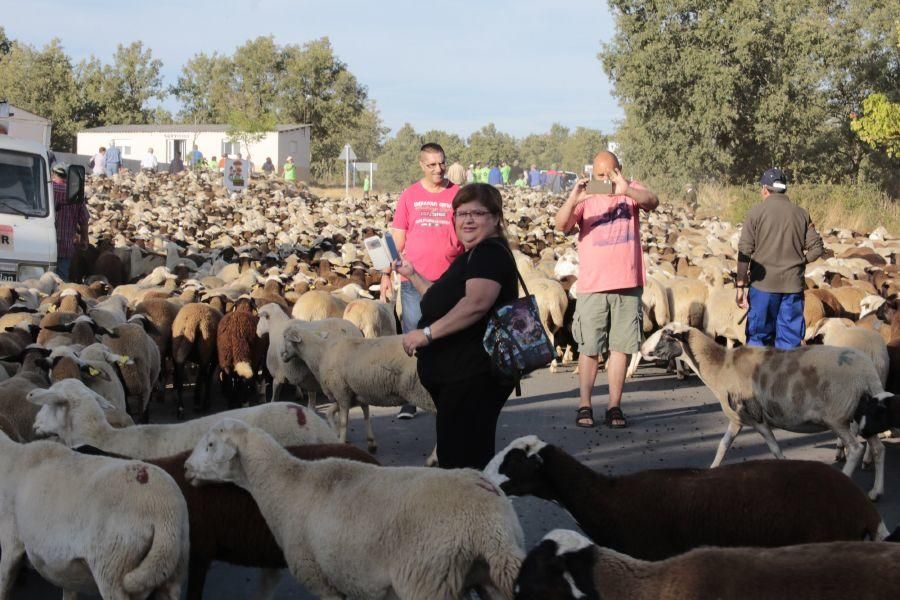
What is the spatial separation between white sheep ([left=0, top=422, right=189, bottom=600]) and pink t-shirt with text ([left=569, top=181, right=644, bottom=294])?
17.3ft

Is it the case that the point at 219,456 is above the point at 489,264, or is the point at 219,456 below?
below

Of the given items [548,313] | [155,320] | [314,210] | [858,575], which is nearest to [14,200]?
[155,320]

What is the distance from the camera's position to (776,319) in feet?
31.2

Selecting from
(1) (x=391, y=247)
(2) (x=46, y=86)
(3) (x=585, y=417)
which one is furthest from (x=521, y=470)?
(2) (x=46, y=86)

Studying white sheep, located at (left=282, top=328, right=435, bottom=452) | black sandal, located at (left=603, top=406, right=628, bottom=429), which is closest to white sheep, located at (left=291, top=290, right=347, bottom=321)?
white sheep, located at (left=282, top=328, right=435, bottom=452)

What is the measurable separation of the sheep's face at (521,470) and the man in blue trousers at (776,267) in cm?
464

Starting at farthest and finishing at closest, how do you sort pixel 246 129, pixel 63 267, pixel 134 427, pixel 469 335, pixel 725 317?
pixel 246 129 → pixel 63 267 → pixel 725 317 → pixel 134 427 → pixel 469 335

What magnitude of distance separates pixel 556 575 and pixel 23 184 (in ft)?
43.0

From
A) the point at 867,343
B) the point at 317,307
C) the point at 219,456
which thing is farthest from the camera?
the point at 317,307

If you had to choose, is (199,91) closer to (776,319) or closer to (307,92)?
(307,92)

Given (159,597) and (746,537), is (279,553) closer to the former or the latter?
(159,597)

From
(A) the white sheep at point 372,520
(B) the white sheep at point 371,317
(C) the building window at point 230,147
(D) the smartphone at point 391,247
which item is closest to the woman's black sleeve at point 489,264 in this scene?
(A) the white sheep at point 372,520

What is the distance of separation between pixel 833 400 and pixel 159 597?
17.0ft

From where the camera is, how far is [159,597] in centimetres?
503
